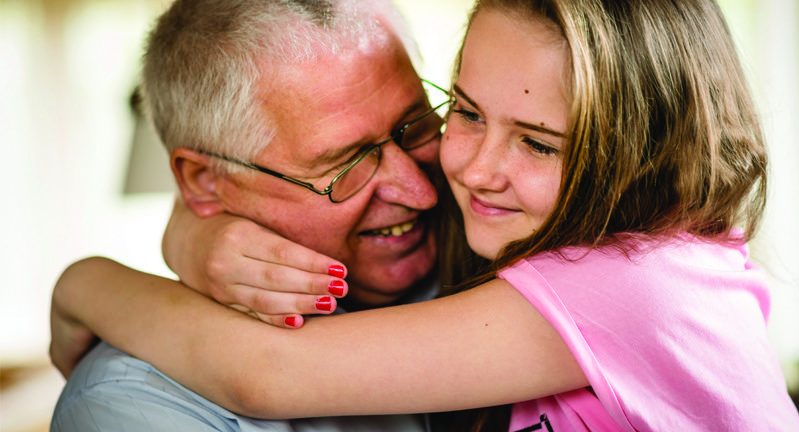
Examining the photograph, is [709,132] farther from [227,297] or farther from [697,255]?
[227,297]

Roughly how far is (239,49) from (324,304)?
654 millimetres

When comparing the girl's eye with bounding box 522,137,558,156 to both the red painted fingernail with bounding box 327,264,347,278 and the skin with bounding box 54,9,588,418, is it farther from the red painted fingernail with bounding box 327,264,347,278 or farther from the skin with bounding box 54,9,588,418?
the red painted fingernail with bounding box 327,264,347,278

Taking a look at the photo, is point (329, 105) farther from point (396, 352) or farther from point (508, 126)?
point (396, 352)

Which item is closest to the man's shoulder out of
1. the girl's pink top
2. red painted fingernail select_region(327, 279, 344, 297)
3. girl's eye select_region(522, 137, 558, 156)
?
red painted fingernail select_region(327, 279, 344, 297)

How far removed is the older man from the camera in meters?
1.69

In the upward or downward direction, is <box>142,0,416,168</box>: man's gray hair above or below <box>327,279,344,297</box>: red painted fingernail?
above

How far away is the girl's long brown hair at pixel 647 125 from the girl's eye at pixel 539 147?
5cm

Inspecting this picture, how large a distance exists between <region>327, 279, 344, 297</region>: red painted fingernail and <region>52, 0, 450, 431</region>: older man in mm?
308

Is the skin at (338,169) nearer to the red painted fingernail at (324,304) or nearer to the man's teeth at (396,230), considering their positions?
the man's teeth at (396,230)

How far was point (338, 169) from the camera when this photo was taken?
5.72 feet

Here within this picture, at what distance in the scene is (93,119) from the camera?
587 centimetres

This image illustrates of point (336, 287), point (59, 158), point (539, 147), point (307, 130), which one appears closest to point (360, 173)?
point (307, 130)

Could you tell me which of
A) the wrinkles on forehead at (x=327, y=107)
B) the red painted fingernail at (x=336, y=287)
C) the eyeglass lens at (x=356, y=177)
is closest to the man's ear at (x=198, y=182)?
the wrinkles on forehead at (x=327, y=107)

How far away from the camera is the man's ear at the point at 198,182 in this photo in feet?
5.98
